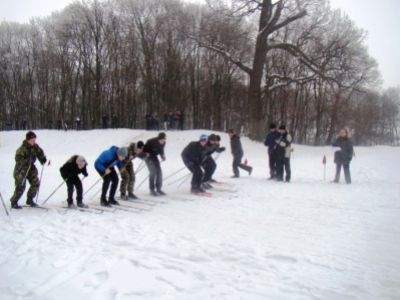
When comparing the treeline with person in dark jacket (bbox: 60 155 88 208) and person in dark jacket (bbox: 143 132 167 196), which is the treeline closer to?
person in dark jacket (bbox: 143 132 167 196)

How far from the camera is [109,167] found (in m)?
8.93

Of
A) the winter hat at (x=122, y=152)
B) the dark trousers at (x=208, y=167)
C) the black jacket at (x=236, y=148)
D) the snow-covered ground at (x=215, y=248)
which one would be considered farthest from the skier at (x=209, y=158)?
the winter hat at (x=122, y=152)

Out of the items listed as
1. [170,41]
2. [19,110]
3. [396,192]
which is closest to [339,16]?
[170,41]

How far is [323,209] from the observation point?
843cm

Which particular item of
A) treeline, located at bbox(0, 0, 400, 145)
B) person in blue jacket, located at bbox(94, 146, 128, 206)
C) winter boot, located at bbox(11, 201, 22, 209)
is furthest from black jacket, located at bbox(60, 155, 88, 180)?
treeline, located at bbox(0, 0, 400, 145)

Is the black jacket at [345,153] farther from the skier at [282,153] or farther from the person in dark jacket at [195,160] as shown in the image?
the person in dark jacket at [195,160]

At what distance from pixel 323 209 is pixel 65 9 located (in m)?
39.2

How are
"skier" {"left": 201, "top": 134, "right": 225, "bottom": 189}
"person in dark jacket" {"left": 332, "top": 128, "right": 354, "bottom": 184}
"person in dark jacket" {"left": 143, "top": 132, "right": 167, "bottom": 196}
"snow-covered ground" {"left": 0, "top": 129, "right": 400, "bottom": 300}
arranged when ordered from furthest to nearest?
"person in dark jacket" {"left": 332, "top": 128, "right": 354, "bottom": 184} < "skier" {"left": 201, "top": 134, "right": 225, "bottom": 189} < "person in dark jacket" {"left": 143, "top": 132, "right": 167, "bottom": 196} < "snow-covered ground" {"left": 0, "top": 129, "right": 400, "bottom": 300}

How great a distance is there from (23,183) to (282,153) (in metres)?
8.10

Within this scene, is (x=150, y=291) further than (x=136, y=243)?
No

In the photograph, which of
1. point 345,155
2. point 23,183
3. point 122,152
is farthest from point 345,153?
point 23,183

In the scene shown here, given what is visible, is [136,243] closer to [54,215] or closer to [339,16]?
[54,215]

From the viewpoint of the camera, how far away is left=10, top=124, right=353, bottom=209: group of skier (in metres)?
8.66

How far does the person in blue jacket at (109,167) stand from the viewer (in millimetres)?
8906
